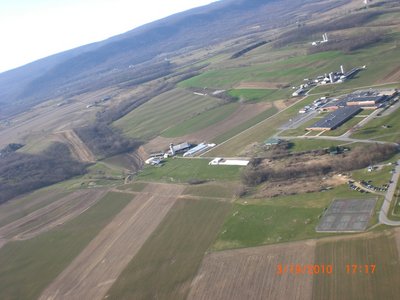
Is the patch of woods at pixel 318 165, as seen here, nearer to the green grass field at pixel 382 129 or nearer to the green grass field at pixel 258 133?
the green grass field at pixel 382 129

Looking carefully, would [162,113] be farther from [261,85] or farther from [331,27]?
[331,27]

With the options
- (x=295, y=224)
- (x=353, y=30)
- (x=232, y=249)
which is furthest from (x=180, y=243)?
(x=353, y=30)

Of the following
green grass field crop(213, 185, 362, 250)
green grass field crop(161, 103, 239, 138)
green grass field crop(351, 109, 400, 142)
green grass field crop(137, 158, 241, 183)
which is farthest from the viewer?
green grass field crop(161, 103, 239, 138)

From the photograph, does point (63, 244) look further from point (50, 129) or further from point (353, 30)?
point (353, 30)

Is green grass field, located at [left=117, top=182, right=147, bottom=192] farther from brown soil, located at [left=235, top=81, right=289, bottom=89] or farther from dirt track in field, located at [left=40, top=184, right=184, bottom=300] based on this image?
brown soil, located at [left=235, top=81, right=289, bottom=89]

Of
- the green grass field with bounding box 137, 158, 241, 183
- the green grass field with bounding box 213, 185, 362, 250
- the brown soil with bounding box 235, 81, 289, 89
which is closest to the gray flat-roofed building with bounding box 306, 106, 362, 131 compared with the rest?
the green grass field with bounding box 137, 158, 241, 183
